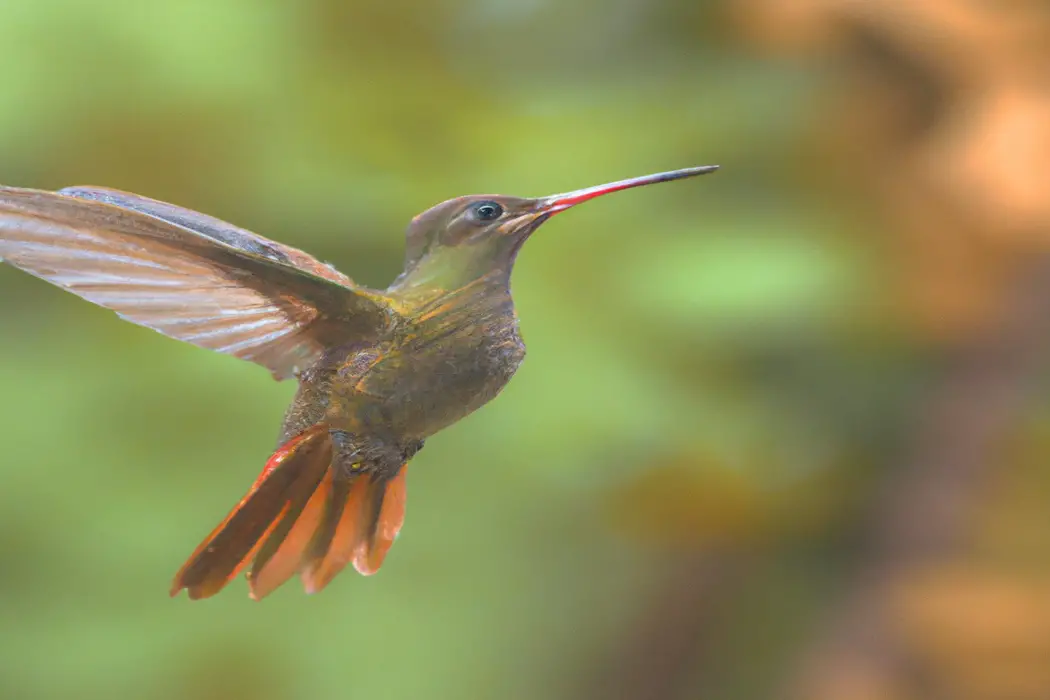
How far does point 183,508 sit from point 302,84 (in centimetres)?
62

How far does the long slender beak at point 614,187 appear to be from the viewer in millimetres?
284

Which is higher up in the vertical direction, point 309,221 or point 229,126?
point 229,126

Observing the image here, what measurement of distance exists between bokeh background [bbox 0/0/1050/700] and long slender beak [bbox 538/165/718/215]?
47.0 inches

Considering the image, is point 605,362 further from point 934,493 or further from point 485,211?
point 485,211

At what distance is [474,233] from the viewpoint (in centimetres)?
35

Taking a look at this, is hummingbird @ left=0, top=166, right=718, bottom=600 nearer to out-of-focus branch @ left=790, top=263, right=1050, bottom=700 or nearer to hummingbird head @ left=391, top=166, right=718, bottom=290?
hummingbird head @ left=391, top=166, right=718, bottom=290

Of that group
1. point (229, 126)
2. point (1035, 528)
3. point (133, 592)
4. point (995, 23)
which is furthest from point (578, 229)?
point (1035, 528)

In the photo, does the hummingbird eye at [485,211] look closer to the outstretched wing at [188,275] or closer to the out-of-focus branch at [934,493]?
the outstretched wing at [188,275]

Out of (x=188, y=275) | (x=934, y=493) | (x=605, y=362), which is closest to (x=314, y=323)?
(x=188, y=275)

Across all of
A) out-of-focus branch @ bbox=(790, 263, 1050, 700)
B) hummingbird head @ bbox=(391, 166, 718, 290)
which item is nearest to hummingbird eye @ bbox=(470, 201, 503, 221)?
hummingbird head @ bbox=(391, 166, 718, 290)

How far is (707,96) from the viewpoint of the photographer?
1.94 m

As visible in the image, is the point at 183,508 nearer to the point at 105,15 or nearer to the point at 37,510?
the point at 37,510

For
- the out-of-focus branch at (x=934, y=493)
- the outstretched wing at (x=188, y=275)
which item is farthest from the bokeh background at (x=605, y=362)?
the outstretched wing at (x=188, y=275)

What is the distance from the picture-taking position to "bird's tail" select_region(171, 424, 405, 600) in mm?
374
